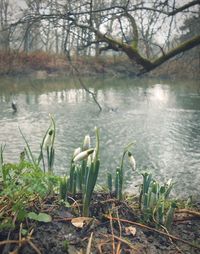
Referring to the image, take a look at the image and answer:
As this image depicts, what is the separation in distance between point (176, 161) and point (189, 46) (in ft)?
10.2

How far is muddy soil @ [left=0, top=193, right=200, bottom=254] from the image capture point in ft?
6.50

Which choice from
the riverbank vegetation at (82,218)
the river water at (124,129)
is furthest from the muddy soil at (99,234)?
the river water at (124,129)

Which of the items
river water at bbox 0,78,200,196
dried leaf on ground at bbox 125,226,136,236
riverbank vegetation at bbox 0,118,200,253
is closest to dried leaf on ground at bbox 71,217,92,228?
riverbank vegetation at bbox 0,118,200,253

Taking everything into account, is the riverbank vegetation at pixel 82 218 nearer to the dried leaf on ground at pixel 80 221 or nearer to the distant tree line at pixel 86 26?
the dried leaf on ground at pixel 80 221

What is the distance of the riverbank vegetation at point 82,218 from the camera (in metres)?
2.02

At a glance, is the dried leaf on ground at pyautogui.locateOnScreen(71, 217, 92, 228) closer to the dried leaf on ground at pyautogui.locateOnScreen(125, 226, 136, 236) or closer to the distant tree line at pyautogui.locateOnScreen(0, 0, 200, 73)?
the dried leaf on ground at pyautogui.locateOnScreen(125, 226, 136, 236)

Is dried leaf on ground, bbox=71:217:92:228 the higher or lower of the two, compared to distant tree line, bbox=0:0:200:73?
lower

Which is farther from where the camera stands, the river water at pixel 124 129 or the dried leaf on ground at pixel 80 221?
the river water at pixel 124 129

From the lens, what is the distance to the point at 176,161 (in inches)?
283

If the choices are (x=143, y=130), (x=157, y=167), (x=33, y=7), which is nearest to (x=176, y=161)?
(x=157, y=167)

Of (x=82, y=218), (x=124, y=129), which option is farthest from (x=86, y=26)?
(x=124, y=129)

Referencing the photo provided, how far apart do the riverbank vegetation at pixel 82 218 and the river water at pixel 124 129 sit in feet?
2.02

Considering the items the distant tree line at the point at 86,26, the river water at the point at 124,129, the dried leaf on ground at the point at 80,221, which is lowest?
the river water at the point at 124,129

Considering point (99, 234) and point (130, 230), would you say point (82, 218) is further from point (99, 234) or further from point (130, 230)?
point (130, 230)
